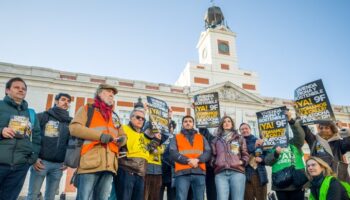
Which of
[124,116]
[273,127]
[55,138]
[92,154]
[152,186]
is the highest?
[124,116]

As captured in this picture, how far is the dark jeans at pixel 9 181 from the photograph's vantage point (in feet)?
12.2

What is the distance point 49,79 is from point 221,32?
17214 mm

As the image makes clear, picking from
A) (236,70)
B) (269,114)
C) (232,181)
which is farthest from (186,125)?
(236,70)

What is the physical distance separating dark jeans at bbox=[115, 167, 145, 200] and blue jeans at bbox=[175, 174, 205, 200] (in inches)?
36.5

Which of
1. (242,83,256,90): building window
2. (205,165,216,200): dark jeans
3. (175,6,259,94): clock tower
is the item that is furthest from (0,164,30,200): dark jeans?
(242,83,256,90): building window

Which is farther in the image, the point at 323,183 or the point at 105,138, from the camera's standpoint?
the point at 323,183

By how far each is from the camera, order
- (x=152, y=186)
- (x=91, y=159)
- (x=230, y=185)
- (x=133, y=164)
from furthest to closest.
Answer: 1. (x=152, y=186)
2. (x=230, y=185)
3. (x=133, y=164)
4. (x=91, y=159)

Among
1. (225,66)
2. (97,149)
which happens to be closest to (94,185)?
(97,149)

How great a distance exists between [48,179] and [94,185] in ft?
5.83

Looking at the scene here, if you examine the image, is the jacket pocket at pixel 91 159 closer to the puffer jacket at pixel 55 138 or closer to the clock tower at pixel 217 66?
the puffer jacket at pixel 55 138

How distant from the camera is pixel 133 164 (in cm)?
445

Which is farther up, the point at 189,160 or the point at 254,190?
the point at 189,160

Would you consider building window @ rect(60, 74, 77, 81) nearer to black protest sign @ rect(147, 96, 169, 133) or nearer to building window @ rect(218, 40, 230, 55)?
building window @ rect(218, 40, 230, 55)

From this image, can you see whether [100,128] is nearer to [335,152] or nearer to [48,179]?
[48,179]
